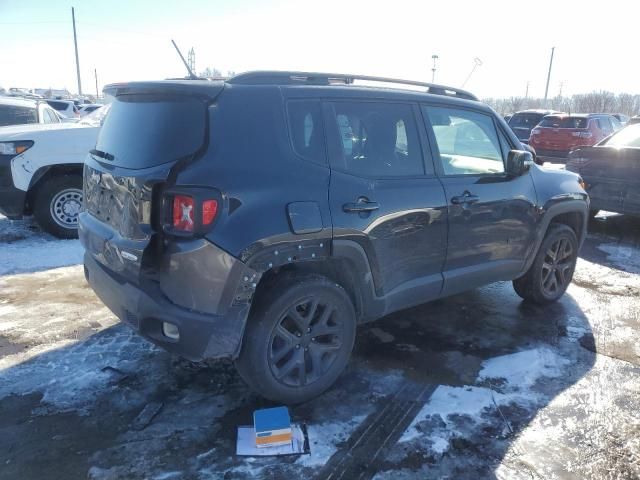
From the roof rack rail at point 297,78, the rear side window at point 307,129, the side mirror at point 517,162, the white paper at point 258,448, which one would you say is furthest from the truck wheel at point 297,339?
the side mirror at point 517,162

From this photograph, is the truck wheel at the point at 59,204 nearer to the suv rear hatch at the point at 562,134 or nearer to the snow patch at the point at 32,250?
the snow patch at the point at 32,250

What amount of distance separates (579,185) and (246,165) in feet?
11.7

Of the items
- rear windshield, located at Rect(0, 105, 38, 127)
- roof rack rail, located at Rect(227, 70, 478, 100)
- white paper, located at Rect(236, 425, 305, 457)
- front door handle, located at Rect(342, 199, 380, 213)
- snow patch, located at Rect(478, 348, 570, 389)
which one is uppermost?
roof rack rail, located at Rect(227, 70, 478, 100)

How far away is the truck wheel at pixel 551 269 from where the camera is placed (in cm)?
455

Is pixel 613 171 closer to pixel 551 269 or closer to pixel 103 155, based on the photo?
pixel 551 269

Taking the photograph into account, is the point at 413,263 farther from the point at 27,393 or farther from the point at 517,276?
Result: the point at 27,393

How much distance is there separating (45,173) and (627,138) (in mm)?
8319

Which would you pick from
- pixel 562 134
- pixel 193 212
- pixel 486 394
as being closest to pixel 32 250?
pixel 193 212

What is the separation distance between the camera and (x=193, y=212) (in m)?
2.48

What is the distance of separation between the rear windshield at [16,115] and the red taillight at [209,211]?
635 centimetres

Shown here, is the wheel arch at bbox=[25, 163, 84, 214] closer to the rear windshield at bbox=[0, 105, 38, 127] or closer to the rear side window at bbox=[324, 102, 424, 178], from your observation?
the rear windshield at bbox=[0, 105, 38, 127]

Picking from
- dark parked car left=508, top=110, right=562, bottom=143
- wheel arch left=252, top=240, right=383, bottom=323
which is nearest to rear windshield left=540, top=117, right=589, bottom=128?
dark parked car left=508, top=110, right=562, bottom=143

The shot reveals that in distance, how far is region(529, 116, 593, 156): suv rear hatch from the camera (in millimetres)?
14603

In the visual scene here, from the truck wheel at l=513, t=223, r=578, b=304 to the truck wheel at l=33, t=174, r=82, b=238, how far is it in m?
5.34
